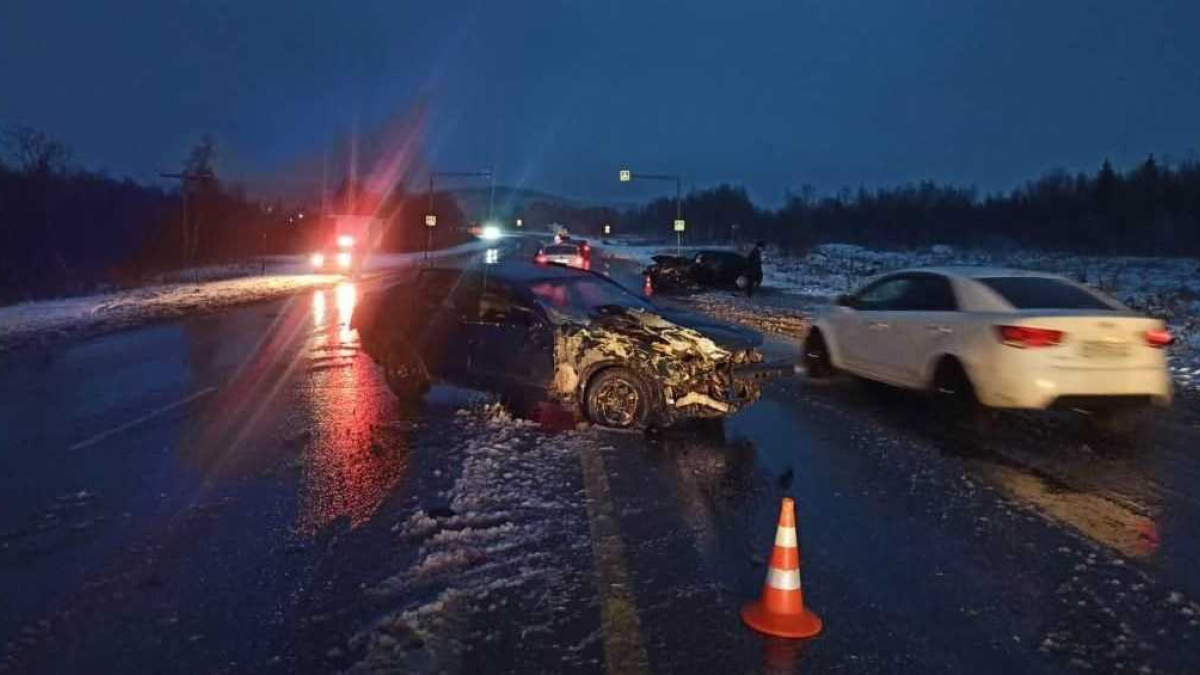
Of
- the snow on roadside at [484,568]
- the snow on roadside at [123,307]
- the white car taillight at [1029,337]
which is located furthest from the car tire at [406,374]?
the snow on roadside at [123,307]

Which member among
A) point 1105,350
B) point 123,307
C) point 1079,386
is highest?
point 1105,350

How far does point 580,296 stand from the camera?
32.3ft

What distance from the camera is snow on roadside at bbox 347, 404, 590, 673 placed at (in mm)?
4219

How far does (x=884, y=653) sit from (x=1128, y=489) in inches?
150

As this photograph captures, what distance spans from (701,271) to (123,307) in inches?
750

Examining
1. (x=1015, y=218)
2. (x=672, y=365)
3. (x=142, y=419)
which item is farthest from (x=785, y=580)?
(x=1015, y=218)

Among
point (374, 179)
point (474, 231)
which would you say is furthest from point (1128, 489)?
point (474, 231)

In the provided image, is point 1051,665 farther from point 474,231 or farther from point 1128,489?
point 474,231

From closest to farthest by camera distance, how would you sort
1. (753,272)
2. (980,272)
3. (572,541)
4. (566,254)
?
(572,541) → (980,272) → (753,272) → (566,254)

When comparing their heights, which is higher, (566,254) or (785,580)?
(566,254)

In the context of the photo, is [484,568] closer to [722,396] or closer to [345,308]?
[722,396]

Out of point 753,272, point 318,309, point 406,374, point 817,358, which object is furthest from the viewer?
point 753,272

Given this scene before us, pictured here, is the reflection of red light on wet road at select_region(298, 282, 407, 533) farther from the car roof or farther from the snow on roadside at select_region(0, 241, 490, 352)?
the snow on roadside at select_region(0, 241, 490, 352)

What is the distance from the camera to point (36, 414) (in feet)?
32.2
